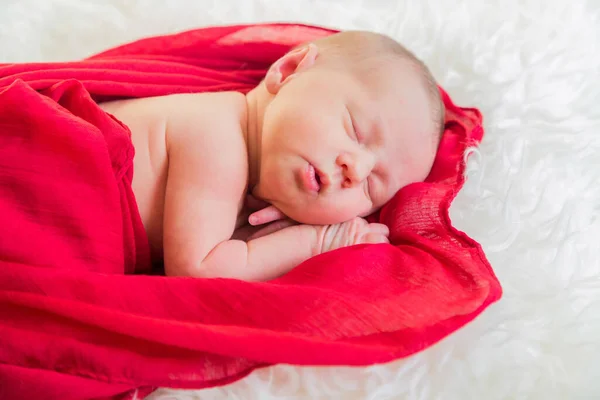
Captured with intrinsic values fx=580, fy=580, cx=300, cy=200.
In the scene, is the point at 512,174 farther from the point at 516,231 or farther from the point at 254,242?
the point at 254,242

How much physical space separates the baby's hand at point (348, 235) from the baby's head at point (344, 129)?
2cm

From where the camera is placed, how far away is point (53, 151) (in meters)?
0.76

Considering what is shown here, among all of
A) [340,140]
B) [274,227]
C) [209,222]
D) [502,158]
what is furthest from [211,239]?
[502,158]

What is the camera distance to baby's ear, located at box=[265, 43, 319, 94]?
0.96 meters

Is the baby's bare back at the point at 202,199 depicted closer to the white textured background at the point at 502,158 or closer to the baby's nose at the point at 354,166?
the baby's nose at the point at 354,166

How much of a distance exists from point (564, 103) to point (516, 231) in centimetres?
36

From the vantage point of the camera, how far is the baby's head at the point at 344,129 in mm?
874

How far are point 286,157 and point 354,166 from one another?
0.10 meters

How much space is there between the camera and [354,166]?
863 mm

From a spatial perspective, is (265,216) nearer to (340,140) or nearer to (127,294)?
(340,140)

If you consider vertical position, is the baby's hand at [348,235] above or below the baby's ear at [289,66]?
below

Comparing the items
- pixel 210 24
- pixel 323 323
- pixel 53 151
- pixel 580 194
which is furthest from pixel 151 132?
pixel 580 194

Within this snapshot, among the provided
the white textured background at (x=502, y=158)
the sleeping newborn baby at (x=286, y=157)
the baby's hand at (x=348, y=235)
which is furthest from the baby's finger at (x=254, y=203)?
the white textured background at (x=502, y=158)

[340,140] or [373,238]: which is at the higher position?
[340,140]
